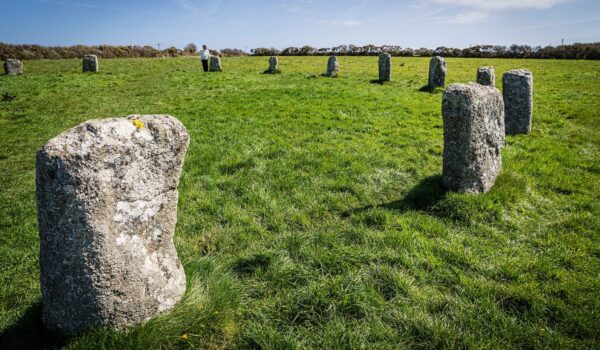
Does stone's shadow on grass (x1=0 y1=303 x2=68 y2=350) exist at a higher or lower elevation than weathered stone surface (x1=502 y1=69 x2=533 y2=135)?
lower

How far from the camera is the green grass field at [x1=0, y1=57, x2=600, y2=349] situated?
3.56 metres

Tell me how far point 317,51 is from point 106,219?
54064mm

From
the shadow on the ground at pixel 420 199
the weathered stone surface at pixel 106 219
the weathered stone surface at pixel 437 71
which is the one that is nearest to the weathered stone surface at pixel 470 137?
the shadow on the ground at pixel 420 199

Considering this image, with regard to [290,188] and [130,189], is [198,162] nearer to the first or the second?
[290,188]

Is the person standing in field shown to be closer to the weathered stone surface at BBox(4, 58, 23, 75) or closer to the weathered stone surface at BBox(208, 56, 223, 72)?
the weathered stone surface at BBox(208, 56, 223, 72)

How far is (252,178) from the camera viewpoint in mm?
7477

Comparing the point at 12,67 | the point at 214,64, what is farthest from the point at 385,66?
the point at 12,67

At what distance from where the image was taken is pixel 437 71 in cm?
1797

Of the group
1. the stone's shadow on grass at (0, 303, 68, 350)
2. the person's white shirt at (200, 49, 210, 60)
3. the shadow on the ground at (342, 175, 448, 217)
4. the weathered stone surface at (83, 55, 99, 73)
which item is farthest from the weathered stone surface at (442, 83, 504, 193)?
the weathered stone surface at (83, 55, 99, 73)

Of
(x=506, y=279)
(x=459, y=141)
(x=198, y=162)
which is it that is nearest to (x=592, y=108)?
(x=459, y=141)

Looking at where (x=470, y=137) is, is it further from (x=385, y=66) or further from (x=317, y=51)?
(x=317, y=51)

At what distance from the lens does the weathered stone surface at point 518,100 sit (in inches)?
407

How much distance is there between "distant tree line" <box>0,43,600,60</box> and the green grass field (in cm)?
3316

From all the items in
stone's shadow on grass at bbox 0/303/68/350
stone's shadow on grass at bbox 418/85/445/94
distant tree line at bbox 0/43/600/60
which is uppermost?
distant tree line at bbox 0/43/600/60
